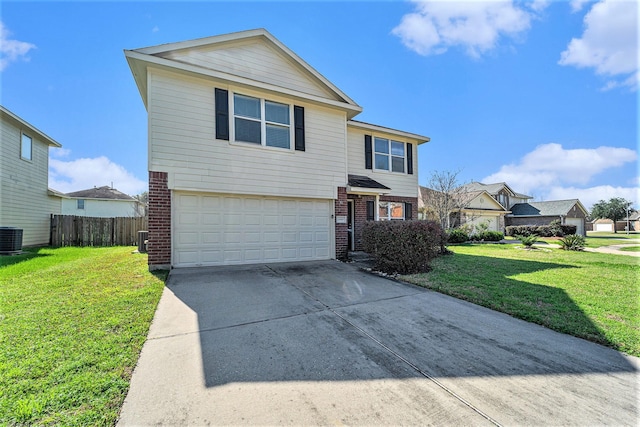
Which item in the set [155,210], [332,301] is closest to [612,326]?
[332,301]

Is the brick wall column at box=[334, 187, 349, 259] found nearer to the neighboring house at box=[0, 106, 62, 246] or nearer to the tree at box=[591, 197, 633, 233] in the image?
the neighboring house at box=[0, 106, 62, 246]

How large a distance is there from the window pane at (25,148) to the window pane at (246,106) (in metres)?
12.7

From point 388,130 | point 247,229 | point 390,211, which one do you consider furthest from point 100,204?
point 388,130

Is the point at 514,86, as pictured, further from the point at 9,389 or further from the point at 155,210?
the point at 9,389

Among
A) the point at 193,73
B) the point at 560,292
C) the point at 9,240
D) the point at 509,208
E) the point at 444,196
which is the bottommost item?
the point at 560,292

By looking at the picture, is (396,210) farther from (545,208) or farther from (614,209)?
(614,209)

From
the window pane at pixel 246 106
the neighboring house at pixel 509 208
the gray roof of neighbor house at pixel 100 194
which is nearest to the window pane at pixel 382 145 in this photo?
the window pane at pixel 246 106

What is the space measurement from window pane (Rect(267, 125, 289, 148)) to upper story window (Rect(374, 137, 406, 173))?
5.17 meters

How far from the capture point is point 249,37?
8492 mm

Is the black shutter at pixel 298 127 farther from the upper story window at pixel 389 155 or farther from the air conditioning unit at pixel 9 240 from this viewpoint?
the air conditioning unit at pixel 9 240

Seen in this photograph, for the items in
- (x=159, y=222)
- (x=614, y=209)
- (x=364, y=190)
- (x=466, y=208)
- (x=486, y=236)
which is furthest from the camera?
(x=614, y=209)

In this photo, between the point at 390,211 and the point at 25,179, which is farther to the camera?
the point at 25,179

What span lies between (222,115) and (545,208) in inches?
1520

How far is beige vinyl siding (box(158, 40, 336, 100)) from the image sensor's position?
25.8 feet
